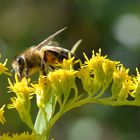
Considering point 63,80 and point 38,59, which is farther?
point 38,59

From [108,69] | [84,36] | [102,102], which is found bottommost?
[84,36]

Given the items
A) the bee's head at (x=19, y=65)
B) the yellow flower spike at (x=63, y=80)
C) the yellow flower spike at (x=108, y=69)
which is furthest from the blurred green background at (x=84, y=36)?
the yellow flower spike at (x=63, y=80)

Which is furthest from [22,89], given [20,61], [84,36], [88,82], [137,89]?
[84,36]

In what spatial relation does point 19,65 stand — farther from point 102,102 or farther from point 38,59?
point 102,102

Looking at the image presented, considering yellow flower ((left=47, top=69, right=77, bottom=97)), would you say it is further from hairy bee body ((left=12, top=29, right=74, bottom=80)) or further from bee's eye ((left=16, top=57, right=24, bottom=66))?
bee's eye ((left=16, top=57, right=24, bottom=66))

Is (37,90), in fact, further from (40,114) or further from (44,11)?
(44,11)

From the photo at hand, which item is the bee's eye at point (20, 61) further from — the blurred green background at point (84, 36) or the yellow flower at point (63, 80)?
the blurred green background at point (84, 36)

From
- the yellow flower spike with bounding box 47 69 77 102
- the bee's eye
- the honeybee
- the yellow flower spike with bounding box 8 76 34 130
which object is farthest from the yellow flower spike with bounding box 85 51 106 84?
the bee's eye

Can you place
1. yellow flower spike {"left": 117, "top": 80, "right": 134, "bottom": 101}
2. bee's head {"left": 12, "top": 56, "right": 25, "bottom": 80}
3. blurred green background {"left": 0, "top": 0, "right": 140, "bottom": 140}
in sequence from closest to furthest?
yellow flower spike {"left": 117, "top": 80, "right": 134, "bottom": 101}, bee's head {"left": 12, "top": 56, "right": 25, "bottom": 80}, blurred green background {"left": 0, "top": 0, "right": 140, "bottom": 140}
